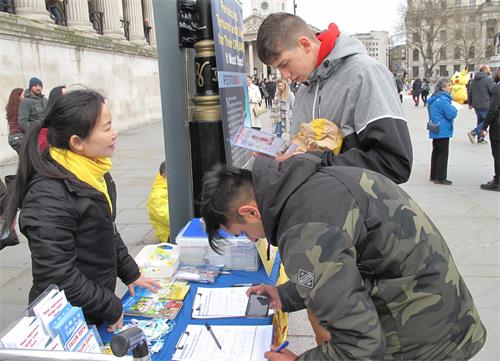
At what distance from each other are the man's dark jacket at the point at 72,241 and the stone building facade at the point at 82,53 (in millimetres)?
4961

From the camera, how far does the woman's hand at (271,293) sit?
6.53ft

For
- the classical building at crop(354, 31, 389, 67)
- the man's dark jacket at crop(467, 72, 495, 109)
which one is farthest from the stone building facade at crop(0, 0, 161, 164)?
the classical building at crop(354, 31, 389, 67)

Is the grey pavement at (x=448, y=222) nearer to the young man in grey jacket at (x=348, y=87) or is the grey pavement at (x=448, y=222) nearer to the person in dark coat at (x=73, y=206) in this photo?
the young man in grey jacket at (x=348, y=87)

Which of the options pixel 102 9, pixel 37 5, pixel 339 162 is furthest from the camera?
pixel 102 9

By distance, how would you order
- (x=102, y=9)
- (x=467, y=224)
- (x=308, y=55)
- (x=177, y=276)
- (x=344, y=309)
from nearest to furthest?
(x=344, y=309) → (x=308, y=55) → (x=177, y=276) → (x=467, y=224) → (x=102, y=9)

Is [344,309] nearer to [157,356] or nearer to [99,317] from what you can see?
[157,356]

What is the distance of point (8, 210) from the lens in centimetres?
197

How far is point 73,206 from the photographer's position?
181 cm

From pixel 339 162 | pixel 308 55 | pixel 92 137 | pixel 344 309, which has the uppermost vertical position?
pixel 308 55

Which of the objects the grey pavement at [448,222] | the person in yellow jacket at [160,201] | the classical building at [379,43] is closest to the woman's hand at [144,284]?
the grey pavement at [448,222]

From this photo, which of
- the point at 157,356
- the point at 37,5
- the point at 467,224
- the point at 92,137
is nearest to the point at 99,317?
the point at 157,356

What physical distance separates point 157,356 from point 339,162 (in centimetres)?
119

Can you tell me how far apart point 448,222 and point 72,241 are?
5.05 meters

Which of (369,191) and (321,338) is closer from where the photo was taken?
(369,191)
